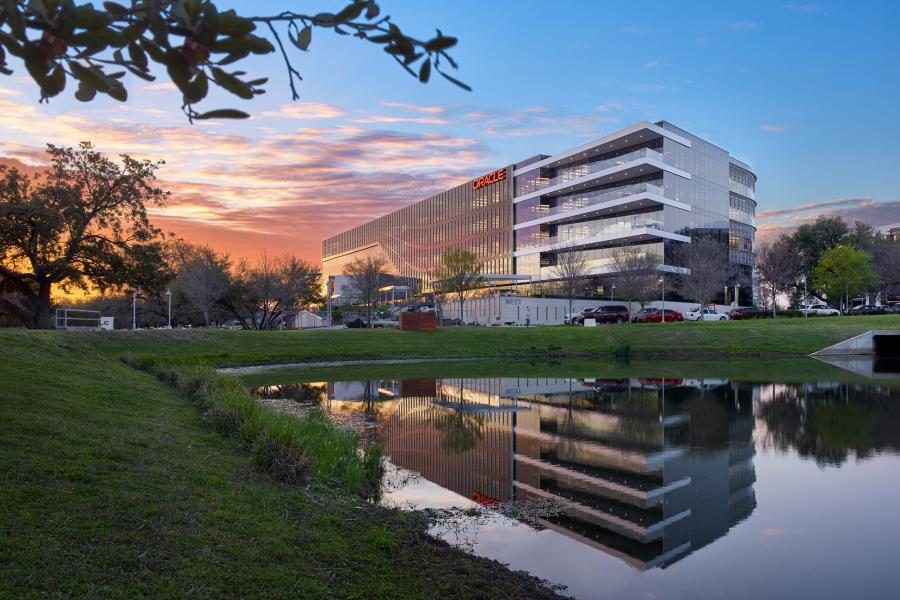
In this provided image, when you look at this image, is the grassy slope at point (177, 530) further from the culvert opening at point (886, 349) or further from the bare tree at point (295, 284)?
the bare tree at point (295, 284)

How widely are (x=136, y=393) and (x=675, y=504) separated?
41.1ft

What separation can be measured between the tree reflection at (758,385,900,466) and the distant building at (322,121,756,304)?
54370mm

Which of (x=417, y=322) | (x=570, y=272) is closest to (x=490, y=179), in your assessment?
(x=570, y=272)

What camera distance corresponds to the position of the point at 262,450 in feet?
34.2

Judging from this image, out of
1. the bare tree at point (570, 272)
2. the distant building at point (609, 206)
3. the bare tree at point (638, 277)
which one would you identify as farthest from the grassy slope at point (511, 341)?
the distant building at point (609, 206)

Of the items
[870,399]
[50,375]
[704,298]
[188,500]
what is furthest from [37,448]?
[704,298]

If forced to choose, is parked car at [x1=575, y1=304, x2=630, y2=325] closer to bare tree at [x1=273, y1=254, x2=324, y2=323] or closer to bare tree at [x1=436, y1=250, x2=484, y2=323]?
bare tree at [x1=436, y1=250, x2=484, y2=323]

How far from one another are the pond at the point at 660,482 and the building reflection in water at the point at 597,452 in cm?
5

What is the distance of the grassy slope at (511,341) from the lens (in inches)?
1649

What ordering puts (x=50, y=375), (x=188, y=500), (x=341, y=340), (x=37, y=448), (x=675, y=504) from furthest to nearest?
(x=341, y=340) → (x=50, y=375) → (x=675, y=504) → (x=37, y=448) → (x=188, y=500)

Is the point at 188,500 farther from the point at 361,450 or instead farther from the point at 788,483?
the point at 788,483

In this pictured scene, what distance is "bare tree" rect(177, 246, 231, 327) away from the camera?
63906 mm

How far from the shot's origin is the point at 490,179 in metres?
108

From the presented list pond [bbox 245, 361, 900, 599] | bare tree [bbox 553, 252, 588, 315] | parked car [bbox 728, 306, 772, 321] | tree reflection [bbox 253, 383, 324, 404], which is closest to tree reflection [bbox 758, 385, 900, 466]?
pond [bbox 245, 361, 900, 599]
